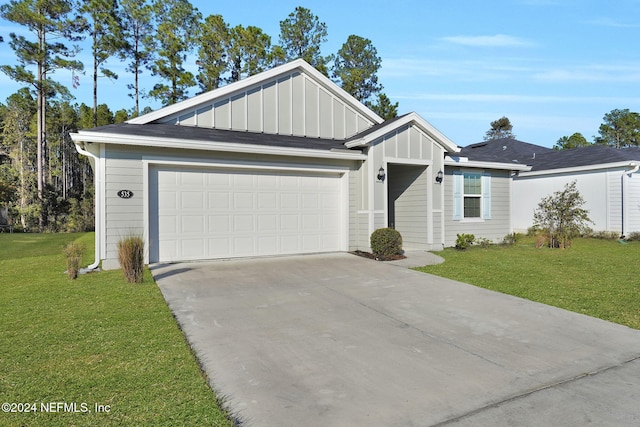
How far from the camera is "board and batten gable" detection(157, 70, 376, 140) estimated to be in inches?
412

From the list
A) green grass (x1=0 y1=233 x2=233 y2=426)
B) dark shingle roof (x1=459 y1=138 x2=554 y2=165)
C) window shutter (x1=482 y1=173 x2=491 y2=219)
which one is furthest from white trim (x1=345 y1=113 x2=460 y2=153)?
dark shingle roof (x1=459 y1=138 x2=554 y2=165)

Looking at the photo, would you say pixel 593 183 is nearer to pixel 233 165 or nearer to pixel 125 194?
pixel 233 165

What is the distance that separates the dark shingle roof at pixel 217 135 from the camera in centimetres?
826

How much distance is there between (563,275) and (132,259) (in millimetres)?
8049

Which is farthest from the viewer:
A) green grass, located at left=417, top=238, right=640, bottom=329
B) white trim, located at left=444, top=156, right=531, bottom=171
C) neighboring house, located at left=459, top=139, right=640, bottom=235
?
neighboring house, located at left=459, top=139, right=640, bottom=235

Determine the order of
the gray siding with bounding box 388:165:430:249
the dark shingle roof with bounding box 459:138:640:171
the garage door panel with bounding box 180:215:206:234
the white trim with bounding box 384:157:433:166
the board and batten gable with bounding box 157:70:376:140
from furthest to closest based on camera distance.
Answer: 1. the dark shingle roof with bounding box 459:138:640:171
2. the gray siding with bounding box 388:165:430:249
3. the board and batten gable with bounding box 157:70:376:140
4. the white trim with bounding box 384:157:433:166
5. the garage door panel with bounding box 180:215:206:234

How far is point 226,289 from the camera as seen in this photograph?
6.21 metres

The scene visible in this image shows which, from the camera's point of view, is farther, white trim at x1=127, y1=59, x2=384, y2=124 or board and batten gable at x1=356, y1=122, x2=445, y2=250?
board and batten gable at x1=356, y1=122, x2=445, y2=250

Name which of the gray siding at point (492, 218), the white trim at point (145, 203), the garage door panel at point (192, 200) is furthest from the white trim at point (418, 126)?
the white trim at point (145, 203)

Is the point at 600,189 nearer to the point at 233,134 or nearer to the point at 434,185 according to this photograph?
the point at 434,185

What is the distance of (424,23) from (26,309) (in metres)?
11.9

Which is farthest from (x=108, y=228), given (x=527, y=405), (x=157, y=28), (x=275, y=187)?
(x=157, y=28)

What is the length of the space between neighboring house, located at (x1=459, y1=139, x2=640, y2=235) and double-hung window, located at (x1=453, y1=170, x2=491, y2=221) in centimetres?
75

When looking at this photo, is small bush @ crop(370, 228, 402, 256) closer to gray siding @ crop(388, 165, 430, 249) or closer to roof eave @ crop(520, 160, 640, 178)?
gray siding @ crop(388, 165, 430, 249)
